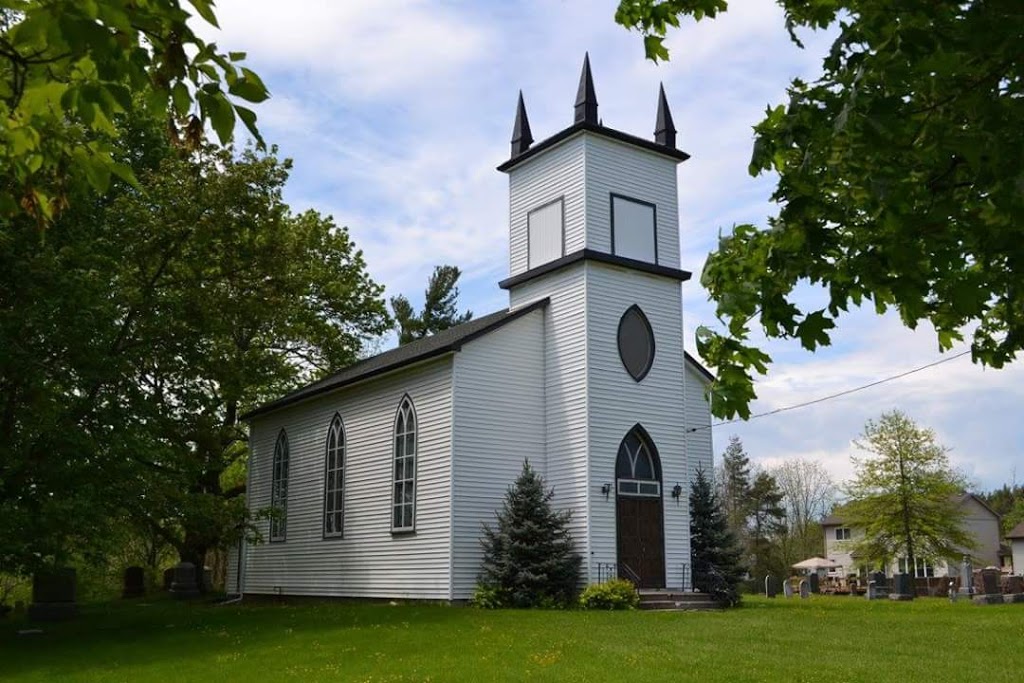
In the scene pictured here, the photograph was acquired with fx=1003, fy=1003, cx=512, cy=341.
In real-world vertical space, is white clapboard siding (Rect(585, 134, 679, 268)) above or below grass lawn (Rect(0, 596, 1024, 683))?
above

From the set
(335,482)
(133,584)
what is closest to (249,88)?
(335,482)

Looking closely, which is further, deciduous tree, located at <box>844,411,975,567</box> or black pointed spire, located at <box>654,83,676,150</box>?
deciduous tree, located at <box>844,411,975,567</box>

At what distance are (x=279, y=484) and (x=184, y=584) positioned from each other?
229 inches

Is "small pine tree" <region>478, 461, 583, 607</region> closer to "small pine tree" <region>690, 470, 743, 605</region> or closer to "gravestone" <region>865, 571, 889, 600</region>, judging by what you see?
"small pine tree" <region>690, 470, 743, 605</region>

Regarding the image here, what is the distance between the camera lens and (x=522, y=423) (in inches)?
937

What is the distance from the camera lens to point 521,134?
88.2 ft

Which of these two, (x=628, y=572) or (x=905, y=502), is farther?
(x=905, y=502)

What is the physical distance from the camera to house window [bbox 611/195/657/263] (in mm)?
24469

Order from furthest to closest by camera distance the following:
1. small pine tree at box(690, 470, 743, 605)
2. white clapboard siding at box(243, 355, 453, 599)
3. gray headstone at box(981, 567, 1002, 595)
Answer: gray headstone at box(981, 567, 1002, 595)
small pine tree at box(690, 470, 743, 605)
white clapboard siding at box(243, 355, 453, 599)

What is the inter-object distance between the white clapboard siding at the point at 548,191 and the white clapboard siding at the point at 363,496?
422 cm

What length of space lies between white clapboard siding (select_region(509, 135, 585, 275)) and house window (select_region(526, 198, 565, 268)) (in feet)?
0.42

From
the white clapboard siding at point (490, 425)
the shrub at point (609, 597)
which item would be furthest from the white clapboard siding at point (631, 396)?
the white clapboard siding at point (490, 425)

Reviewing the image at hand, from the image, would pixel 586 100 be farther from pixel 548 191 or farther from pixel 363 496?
pixel 363 496

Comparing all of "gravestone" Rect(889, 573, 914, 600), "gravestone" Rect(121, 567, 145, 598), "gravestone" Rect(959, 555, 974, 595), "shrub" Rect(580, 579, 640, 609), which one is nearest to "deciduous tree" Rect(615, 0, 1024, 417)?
"shrub" Rect(580, 579, 640, 609)
